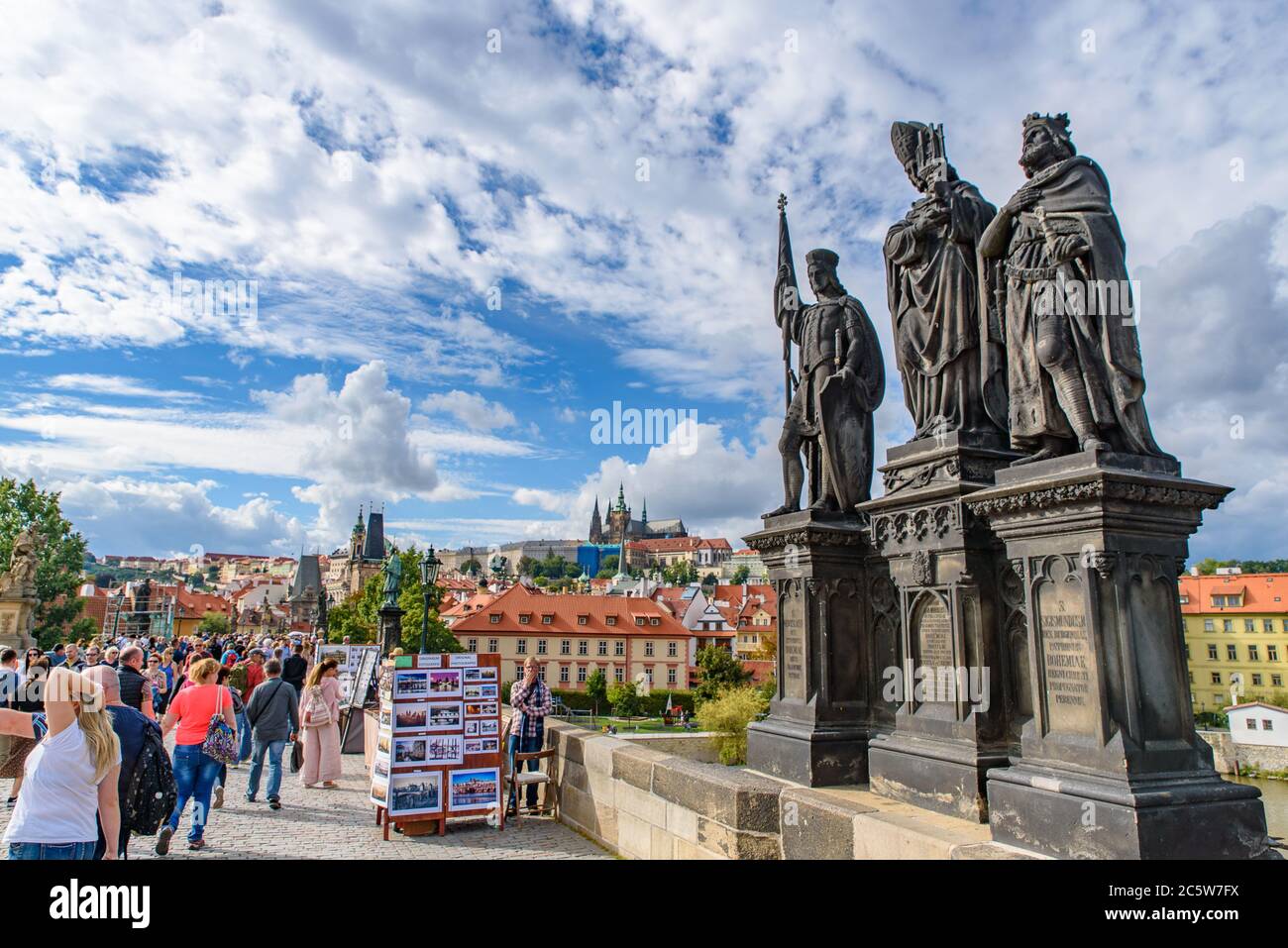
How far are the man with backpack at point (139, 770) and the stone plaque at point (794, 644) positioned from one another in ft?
15.1

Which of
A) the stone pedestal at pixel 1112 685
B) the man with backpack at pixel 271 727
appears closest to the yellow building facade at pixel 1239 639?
the man with backpack at pixel 271 727

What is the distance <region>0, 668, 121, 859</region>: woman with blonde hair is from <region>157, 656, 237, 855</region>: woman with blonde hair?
3449mm

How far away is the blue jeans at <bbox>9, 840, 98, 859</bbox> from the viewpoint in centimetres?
381

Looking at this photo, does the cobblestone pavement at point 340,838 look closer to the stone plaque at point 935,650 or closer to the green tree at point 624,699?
the stone plaque at point 935,650

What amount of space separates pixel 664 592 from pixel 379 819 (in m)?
94.3

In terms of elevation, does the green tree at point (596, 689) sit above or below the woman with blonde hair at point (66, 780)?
below

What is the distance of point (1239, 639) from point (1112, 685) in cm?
7081

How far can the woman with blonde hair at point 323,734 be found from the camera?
10414mm

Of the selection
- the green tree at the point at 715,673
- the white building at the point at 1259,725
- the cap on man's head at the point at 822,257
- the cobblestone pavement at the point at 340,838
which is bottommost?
the white building at the point at 1259,725

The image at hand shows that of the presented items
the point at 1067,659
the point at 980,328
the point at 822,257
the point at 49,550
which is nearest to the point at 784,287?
the point at 822,257

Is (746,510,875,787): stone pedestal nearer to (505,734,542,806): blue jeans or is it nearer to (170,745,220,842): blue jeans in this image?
(505,734,542,806): blue jeans
